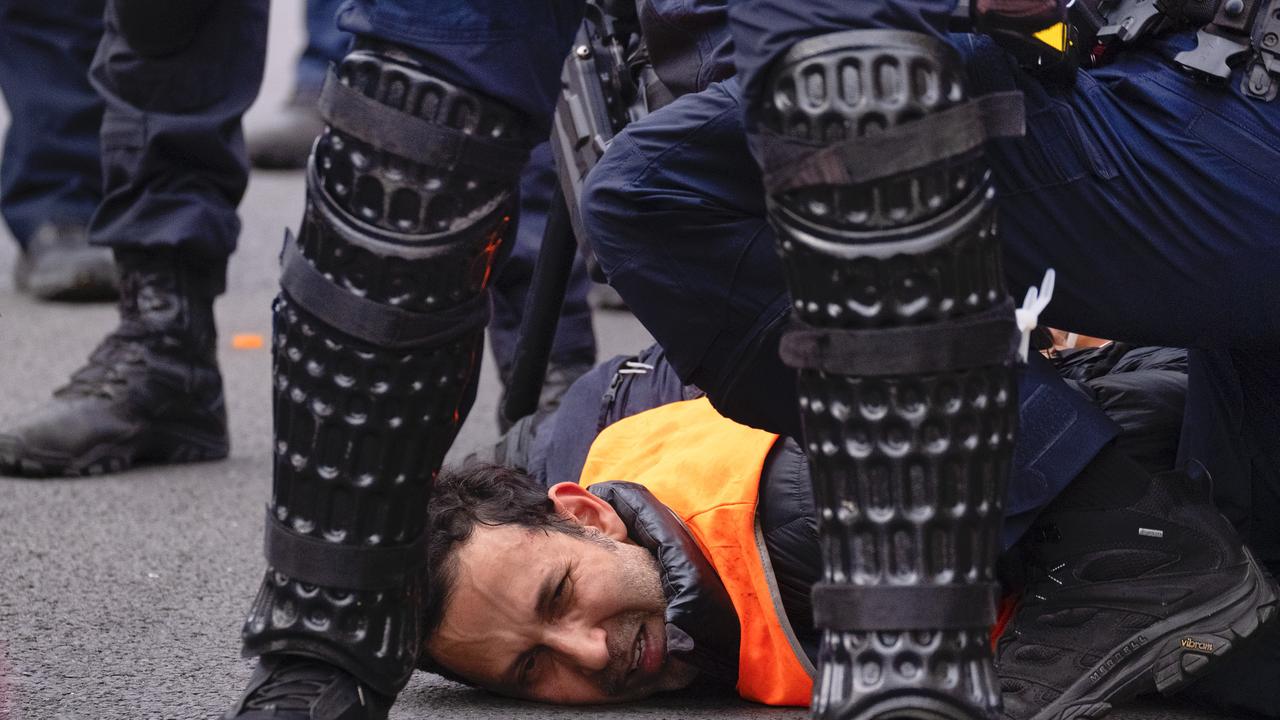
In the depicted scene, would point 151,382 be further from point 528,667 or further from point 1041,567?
point 1041,567

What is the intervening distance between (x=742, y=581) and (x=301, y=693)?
667 mm

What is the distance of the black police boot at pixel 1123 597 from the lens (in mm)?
1617

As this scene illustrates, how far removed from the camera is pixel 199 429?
2.83m

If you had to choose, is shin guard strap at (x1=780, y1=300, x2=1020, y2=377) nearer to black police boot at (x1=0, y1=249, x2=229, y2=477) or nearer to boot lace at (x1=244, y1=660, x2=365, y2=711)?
boot lace at (x1=244, y1=660, x2=365, y2=711)

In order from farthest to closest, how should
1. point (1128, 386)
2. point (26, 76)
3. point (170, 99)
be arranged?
point (26, 76), point (170, 99), point (1128, 386)

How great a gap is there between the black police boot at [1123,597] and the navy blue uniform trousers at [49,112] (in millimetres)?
2703

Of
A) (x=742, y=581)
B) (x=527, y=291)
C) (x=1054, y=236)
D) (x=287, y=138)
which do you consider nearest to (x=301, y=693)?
(x=742, y=581)

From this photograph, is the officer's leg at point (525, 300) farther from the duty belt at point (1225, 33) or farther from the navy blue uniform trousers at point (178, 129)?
the duty belt at point (1225, 33)

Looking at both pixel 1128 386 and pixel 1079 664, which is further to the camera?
pixel 1128 386

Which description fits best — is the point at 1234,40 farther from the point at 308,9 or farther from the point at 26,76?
the point at 308,9

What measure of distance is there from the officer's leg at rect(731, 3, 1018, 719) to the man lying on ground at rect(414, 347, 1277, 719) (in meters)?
0.56

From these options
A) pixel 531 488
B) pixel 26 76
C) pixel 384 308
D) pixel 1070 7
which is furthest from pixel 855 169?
pixel 26 76

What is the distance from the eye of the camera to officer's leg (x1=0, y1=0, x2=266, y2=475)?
107 inches

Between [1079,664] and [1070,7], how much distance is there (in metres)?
0.63
